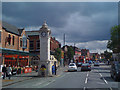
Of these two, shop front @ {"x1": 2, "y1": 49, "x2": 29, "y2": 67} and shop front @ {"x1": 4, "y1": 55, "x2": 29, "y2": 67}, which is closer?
shop front @ {"x1": 2, "y1": 49, "x2": 29, "y2": 67}

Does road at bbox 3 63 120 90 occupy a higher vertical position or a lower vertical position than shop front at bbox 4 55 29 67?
lower

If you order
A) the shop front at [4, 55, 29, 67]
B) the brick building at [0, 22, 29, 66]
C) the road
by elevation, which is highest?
the brick building at [0, 22, 29, 66]

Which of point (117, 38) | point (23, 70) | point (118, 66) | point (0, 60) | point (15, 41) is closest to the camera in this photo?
point (118, 66)

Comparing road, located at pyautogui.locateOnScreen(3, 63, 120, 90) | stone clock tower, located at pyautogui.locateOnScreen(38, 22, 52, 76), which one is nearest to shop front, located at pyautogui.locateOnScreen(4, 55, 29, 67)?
stone clock tower, located at pyautogui.locateOnScreen(38, 22, 52, 76)

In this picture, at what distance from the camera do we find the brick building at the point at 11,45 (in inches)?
1177

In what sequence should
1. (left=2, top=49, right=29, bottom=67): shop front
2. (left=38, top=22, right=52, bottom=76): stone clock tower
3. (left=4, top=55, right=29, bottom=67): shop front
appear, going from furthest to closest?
(left=4, top=55, right=29, bottom=67): shop front, (left=2, top=49, right=29, bottom=67): shop front, (left=38, top=22, right=52, bottom=76): stone clock tower

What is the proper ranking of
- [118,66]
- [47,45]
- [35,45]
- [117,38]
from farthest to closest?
[35,45]
[117,38]
[47,45]
[118,66]

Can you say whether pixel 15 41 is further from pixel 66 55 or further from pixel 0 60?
pixel 66 55

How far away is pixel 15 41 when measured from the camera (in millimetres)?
36281

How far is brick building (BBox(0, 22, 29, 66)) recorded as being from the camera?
29.9 meters

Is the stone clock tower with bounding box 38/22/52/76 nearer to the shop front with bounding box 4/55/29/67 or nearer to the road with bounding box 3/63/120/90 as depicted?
the road with bounding box 3/63/120/90

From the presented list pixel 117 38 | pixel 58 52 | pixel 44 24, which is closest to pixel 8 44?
pixel 44 24

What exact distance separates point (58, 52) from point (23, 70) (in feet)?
86.9

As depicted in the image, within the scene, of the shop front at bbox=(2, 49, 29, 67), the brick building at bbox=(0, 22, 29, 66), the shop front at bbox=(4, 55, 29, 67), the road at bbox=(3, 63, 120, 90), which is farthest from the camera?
the shop front at bbox=(4, 55, 29, 67)
